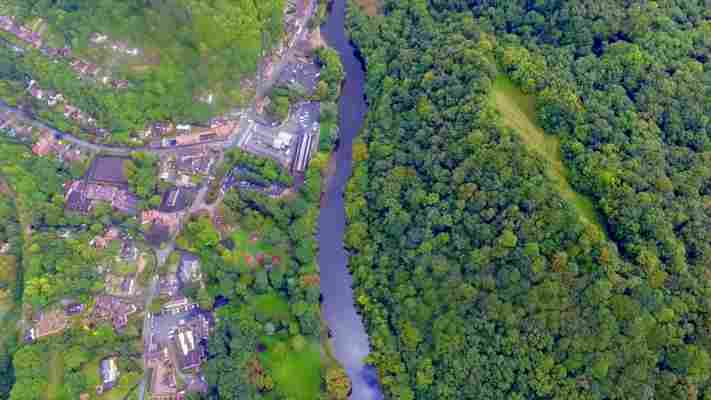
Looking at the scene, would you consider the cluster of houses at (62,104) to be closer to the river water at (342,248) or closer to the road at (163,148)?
the road at (163,148)

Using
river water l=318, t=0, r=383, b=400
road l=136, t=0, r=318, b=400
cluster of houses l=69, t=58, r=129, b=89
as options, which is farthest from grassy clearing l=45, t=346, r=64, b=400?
cluster of houses l=69, t=58, r=129, b=89

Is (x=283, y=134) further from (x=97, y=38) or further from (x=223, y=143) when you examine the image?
(x=97, y=38)

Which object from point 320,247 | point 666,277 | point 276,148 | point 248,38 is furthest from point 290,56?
point 666,277

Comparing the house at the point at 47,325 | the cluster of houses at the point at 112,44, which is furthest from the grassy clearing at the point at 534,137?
the house at the point at 47,325

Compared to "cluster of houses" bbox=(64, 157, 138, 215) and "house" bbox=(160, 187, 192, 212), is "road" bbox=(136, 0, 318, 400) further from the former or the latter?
"cluster of houses" bbox=(64, 157, 138, 215)

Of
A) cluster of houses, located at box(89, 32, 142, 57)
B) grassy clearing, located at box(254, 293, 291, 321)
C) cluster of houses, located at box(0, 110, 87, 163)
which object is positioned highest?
cluster of houses, located at box(89, 32, 142, 57)

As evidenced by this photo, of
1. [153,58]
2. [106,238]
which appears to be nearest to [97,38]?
[153,58]
